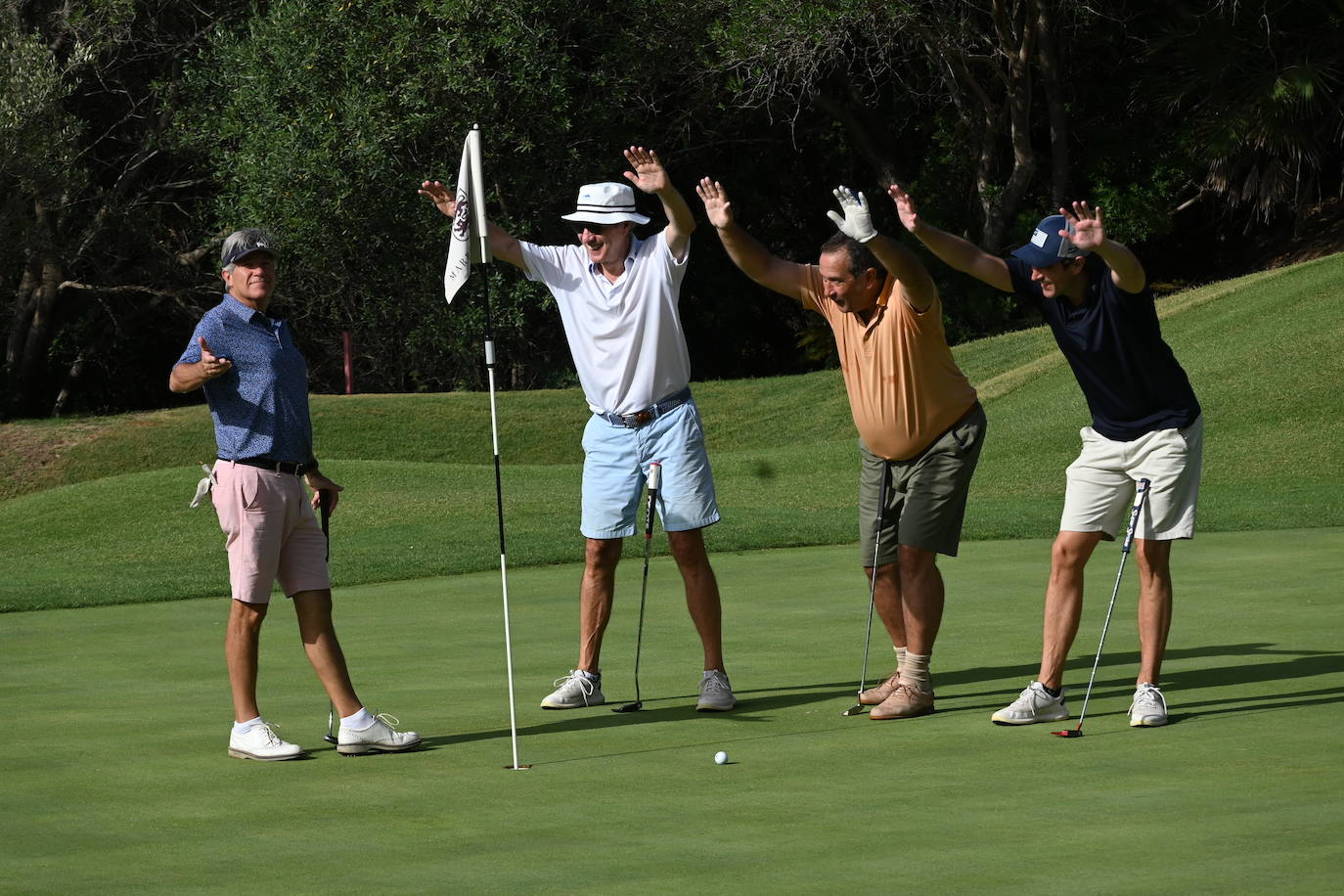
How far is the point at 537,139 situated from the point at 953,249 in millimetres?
21660

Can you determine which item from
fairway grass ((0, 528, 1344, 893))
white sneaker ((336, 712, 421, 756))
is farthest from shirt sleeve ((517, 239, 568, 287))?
white sneaker ((336, 712, 421, 756))

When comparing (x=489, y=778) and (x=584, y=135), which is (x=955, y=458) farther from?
(x=584, y=135)

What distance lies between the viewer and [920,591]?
693 cm

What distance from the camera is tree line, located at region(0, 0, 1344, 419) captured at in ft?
85.5

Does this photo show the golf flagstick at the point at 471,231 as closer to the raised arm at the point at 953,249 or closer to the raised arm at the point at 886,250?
the raised arm at the point at 886,250

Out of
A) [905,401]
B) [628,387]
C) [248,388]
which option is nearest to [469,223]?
[628,387]

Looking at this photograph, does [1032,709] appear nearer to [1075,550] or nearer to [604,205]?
[1075,550]

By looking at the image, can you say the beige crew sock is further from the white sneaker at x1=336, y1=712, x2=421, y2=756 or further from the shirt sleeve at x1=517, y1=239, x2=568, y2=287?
the shirt sleeve at x1=517, y1=239, x2=568, y2=287

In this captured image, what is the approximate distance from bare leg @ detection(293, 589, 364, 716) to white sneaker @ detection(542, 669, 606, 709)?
3.17ft

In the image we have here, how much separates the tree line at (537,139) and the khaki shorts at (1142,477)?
1802 centimetres

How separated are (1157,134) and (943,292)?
4232 millimetres

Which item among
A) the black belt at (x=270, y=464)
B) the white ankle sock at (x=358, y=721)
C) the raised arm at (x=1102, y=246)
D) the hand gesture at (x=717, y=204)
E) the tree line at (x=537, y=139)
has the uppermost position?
the tree line at (x=537, y=139)

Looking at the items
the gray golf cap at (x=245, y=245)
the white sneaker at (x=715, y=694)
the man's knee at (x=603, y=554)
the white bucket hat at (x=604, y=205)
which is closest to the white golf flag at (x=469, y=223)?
the white bucket hat at (x=604, y=205)

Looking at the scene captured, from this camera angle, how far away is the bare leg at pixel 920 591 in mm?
6930
